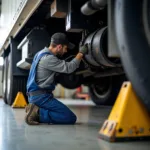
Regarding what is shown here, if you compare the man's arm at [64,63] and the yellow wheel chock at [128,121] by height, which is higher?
the man's arm at [64,63]

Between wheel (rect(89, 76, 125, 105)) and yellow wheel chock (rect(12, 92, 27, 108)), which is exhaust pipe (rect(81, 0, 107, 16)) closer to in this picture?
Result: wheel (rect(89, 76, 125, 105))

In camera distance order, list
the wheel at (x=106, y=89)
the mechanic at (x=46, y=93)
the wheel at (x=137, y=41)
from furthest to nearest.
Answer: the wheel at (x=106, y=89)
the mechanic at (x=46, y=93)
the wheel at (x=137, y=41)

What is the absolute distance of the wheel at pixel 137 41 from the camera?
4.72 feet

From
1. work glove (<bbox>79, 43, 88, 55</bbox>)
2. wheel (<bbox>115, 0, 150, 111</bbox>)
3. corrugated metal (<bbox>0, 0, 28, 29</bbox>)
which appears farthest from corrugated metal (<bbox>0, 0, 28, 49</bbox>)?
wheel (<bbox>115, 0, 150, 111</bbox>)

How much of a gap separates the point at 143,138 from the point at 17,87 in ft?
12.4

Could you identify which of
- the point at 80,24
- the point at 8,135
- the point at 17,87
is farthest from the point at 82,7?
the point at 17,87

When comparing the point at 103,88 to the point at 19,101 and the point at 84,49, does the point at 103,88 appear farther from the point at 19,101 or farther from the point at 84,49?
the point at 84,49

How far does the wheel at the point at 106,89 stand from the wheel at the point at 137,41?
3.69 meters

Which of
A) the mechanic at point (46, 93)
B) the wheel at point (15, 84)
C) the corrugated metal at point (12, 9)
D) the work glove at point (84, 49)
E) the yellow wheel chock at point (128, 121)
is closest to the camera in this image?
the yellow wheel chock at point (128, 121)

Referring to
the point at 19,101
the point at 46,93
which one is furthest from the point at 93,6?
the point at 19,101

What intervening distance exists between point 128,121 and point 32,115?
1299 millimetres


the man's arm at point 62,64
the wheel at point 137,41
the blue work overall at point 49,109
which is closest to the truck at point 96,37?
the wheel at point 137,41

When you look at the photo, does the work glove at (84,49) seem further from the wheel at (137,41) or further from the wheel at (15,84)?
the wheel at (15,84)

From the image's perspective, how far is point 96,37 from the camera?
2.65 metres
